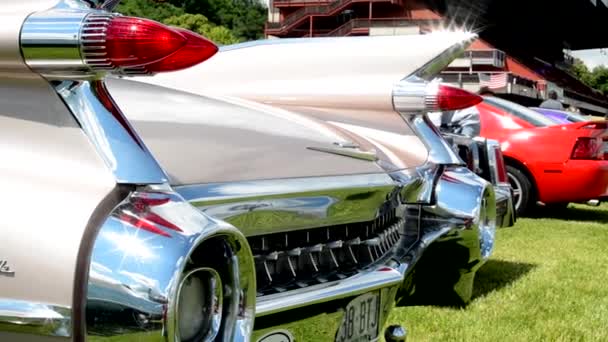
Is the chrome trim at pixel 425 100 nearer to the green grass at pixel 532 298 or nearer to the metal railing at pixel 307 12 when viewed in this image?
the green grass at pixel 532 298

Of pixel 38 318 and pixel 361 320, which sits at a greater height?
pixel 38 318

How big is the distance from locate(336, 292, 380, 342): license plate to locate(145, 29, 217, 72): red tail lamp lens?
2.94 ft

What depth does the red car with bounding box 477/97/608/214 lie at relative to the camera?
25.1 feet

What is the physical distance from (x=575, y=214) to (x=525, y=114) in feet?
4.88

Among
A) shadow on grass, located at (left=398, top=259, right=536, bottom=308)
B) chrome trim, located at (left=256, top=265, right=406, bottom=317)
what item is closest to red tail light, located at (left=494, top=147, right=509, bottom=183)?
shadow on grass, located at (left=398, top=259, right=536, bottom=308)

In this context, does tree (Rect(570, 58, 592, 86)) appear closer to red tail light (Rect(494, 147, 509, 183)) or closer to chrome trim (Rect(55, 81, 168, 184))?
red tail light (Rect(494, 147, 509, 183))

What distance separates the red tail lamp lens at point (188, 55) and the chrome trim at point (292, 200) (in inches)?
11.8

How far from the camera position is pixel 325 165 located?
2.21 meters

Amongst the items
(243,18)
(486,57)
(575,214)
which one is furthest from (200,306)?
(243,18)

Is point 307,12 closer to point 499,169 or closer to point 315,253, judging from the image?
point 499,169

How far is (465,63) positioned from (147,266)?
36471mm

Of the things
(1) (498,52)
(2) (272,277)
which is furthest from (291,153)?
(1) (498,52)

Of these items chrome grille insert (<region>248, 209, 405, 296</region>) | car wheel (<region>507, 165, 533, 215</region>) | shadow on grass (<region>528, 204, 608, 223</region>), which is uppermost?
chrome grille insert (<region>248, 209, 405, 296</region>)

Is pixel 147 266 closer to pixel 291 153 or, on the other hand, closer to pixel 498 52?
pixel 291 153
